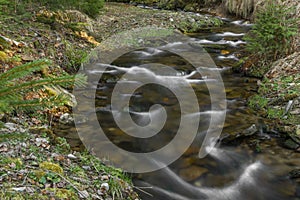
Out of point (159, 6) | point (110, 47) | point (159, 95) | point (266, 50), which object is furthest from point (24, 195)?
point (159, 6)

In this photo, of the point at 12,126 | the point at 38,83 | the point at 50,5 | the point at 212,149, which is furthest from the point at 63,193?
the point at 50,5

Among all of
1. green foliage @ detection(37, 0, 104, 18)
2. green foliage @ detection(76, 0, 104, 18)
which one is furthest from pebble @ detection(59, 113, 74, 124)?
green foliage @ detection(76, 0, 104, 18)

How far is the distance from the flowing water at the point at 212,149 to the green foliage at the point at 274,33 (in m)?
0.77

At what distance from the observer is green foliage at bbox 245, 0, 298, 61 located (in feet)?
20.4

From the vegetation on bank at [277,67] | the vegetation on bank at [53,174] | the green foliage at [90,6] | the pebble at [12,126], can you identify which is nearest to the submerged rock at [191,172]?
the vegetation on bank at [53,174]

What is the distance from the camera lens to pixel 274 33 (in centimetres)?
630

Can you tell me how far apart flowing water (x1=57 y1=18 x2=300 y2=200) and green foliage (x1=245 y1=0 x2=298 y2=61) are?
2.51 feet

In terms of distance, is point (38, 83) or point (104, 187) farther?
point (104, 187)

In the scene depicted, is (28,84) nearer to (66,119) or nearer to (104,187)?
(104,187)

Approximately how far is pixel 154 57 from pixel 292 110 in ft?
13.5

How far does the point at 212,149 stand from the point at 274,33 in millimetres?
3463

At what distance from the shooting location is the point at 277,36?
20.9 feet

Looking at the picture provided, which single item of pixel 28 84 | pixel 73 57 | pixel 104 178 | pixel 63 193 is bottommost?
pixel 104 178

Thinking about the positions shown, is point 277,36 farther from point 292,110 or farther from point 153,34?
point 153,34
